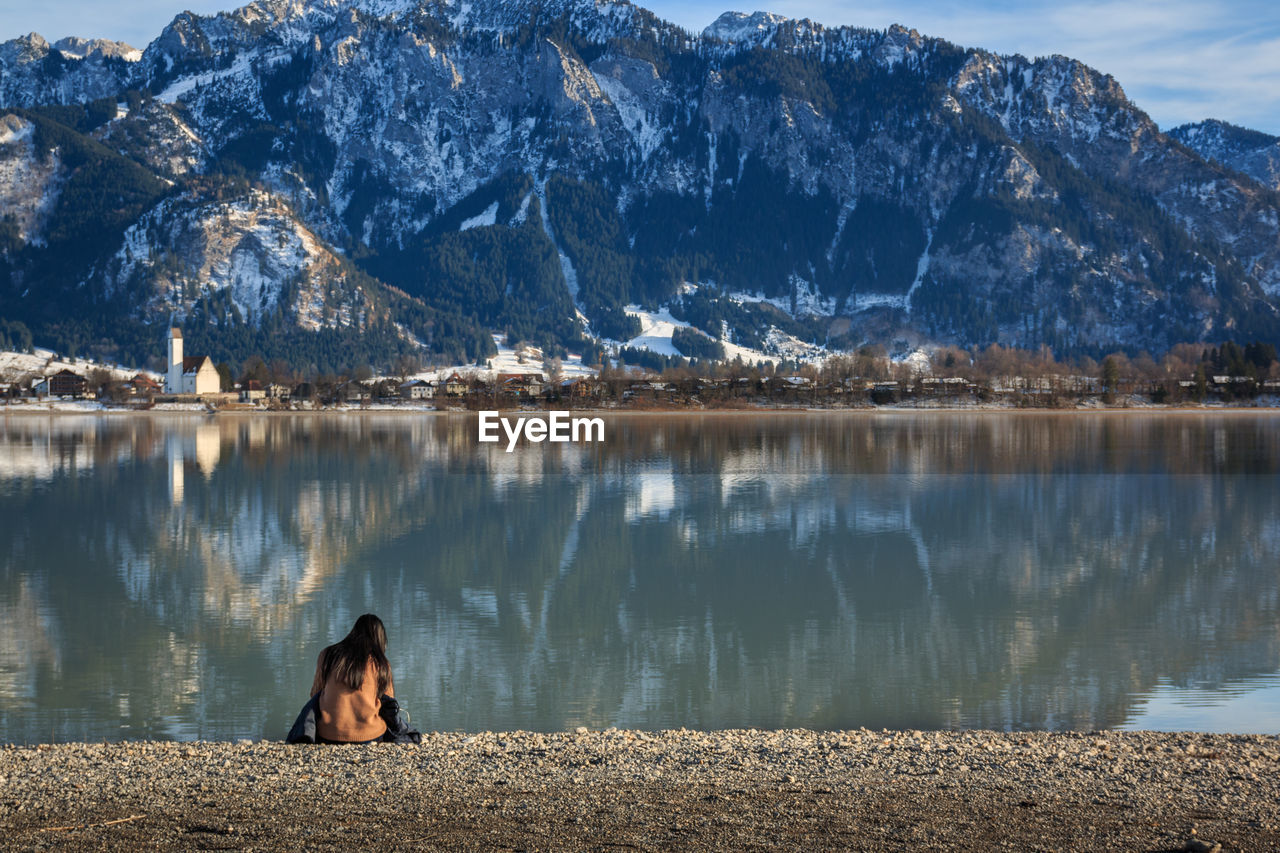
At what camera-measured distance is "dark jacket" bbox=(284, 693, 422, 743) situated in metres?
11.3

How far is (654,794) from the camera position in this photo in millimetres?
9852

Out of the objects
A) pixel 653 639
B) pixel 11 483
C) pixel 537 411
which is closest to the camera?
pixel 653 639

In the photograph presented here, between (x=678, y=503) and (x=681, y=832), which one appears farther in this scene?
(x=678, y=503)

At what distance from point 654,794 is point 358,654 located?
10.3 feet

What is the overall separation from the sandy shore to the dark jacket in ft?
0.78

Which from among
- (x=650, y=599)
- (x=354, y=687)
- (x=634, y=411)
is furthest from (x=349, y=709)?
(x=634, y=411)

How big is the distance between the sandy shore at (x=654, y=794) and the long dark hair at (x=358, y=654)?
0.83 metres

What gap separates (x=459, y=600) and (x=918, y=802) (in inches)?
606

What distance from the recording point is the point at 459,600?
77.7ft

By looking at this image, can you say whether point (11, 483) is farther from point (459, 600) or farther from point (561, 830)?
point (561, 830)

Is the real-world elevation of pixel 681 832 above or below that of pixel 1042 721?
above

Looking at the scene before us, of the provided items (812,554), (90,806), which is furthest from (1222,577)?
(90,806)

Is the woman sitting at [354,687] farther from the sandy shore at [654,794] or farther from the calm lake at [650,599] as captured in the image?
the calm lake at [650,599]

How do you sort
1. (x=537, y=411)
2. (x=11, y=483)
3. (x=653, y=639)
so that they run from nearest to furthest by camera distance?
(x=653, y=639) → (x=11, y=483) → (x=537, y=411)
